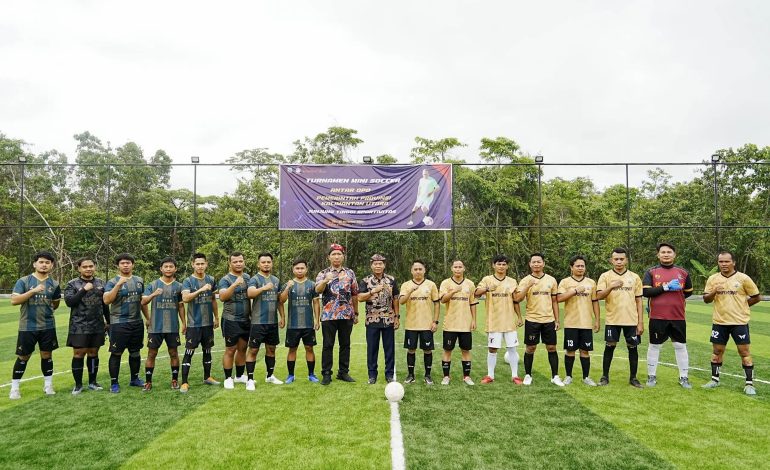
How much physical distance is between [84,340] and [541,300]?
19.4ft

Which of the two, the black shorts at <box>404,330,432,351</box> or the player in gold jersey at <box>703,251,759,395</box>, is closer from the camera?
the player in gold jersey at <box>703,251,759,395</box>

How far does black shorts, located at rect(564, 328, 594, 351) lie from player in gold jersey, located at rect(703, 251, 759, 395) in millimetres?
1545

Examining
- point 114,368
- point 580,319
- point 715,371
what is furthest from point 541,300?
point 114,368

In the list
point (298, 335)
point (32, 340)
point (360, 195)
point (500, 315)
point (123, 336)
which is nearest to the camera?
point (32, 340)

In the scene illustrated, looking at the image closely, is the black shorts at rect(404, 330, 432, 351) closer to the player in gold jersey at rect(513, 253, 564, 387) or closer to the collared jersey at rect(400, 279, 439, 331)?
the collared jersey at rect(400, 279, 439, 331)

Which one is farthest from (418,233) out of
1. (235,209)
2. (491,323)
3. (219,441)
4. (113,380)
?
(219,441)

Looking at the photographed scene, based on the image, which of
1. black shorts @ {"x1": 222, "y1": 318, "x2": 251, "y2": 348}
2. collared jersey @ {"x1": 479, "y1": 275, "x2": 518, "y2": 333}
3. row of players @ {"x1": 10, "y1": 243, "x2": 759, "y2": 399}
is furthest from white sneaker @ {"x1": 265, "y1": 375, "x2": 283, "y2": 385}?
collared jersey @ {"x1": 479, "y1": 275, "x2": 518, "y2": 333}

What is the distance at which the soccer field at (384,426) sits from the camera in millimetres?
3787

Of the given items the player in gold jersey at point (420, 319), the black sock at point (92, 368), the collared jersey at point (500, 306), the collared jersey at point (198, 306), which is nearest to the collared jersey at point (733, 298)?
the collared jersey at point (500, 306)

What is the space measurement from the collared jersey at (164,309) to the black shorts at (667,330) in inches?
247

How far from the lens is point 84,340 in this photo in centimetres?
588

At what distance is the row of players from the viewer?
5.97 metres

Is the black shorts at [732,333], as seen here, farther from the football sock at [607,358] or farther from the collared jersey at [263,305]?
the collared jersey at [263,305]

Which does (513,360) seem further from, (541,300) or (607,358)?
(607,358)
